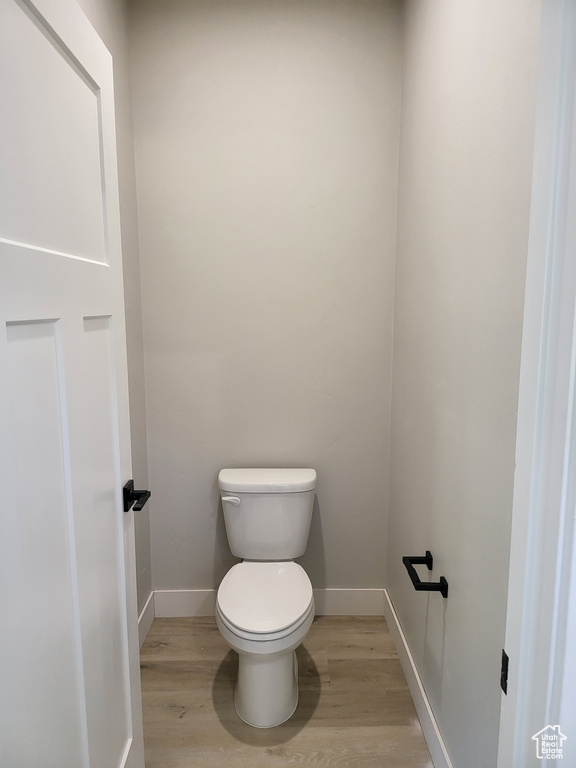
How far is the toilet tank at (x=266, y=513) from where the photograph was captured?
200 cm

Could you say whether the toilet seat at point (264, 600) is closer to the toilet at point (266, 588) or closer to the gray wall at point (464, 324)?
the toilet at point (266, 588)

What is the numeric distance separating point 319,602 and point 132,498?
1357 mm

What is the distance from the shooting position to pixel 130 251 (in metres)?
1.94

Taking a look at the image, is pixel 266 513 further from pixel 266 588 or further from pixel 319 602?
pixel 319 602

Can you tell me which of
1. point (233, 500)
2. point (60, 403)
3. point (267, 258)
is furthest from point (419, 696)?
point (267, 258)

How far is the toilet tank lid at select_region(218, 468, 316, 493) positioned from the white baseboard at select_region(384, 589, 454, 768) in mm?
683

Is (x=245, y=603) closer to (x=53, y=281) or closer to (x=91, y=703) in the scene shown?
(x=91, y=703)

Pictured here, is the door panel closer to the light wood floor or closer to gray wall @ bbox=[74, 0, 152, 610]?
gray wall @ bbox=[74, 0, 152, 610]

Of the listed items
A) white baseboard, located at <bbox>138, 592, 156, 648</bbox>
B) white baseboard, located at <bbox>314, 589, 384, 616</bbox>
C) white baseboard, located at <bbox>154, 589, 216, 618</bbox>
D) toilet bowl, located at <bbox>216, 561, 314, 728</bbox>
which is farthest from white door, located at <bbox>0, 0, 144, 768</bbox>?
white baseboard, located at <bbox>314, 589, 384, 616</bbox>

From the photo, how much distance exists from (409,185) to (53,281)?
1.43 meters

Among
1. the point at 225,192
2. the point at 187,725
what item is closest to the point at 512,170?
the point at 225,192

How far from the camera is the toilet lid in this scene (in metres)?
1.57

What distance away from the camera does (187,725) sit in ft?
5.47

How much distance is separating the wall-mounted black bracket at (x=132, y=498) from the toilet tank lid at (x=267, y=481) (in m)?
0.75
